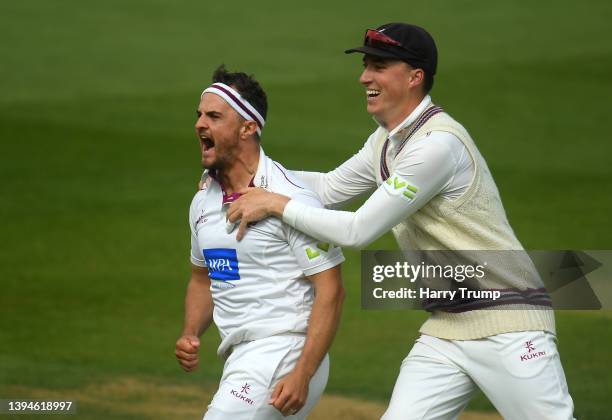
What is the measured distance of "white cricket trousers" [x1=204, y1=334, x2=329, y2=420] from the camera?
214 inches

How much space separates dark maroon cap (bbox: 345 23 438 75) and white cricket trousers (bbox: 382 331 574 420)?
122 centimetres

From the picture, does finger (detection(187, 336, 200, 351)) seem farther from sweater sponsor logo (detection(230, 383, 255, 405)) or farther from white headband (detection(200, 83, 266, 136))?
white headband (detection(200, 83, 266, 136))

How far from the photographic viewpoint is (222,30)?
2302 centimetres

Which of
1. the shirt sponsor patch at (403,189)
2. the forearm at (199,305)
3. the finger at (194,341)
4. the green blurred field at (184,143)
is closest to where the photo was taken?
the shirt sponsor patch at (403,189)

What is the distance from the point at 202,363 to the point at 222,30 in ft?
43.9

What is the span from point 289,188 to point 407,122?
23.3 inches

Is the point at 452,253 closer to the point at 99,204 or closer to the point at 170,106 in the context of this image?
the point at 99,204

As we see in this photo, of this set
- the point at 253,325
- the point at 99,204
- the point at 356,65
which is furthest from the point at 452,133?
the point at 356,65

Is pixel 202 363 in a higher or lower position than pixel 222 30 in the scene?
lower

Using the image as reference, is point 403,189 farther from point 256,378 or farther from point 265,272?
point 256,378

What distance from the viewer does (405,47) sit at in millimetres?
5648

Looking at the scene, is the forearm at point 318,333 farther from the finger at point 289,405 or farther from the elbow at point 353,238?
the elbow at point 353,238

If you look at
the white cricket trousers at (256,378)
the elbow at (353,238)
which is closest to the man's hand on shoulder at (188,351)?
the white cricket trousers at (256,378)

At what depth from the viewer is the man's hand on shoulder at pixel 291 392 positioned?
540 centimetres
